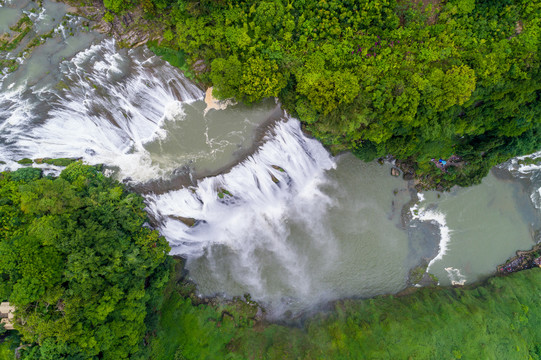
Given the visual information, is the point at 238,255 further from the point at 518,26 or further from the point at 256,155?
the point at 518,26

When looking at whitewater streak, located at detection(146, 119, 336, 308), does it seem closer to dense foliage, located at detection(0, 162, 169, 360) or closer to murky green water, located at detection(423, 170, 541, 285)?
dense foliage, located at detection(0, 162, 169, 360)

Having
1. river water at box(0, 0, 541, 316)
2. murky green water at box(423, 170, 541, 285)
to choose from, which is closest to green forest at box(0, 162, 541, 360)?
murky green water at box(423, 170, 541, 285)

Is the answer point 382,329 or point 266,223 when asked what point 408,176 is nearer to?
point 382,329

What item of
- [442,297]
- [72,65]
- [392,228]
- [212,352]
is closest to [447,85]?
[392,228]

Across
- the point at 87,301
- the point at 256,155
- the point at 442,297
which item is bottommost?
the point at 442,297

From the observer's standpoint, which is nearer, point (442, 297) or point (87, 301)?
point (87, 301)

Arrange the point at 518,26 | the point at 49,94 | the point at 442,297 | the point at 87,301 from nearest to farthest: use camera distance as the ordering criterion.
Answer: the point at 87,301, the point at 518,26, the point at 49,94, the point at 442,297

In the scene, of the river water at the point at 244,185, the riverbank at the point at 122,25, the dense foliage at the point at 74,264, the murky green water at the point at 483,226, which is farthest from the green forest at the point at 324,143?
the murky green water at the point at 483,226
